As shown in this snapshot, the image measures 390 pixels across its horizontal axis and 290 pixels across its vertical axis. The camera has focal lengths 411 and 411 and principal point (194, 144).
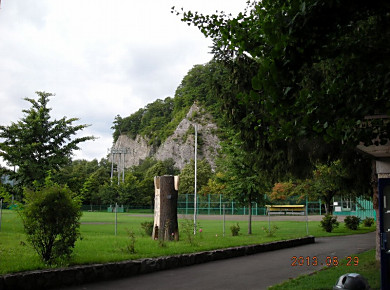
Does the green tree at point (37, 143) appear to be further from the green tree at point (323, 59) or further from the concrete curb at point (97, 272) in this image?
the green tree at point (323, 59)

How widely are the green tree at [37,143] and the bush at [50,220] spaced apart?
10372 mm

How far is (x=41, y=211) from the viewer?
9312 millimetres

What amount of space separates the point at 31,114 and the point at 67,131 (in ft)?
6.53

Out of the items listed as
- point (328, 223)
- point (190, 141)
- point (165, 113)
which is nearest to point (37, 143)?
point (328, 223)

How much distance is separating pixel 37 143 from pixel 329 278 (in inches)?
630

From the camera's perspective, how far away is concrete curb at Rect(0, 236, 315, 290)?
7784 mm

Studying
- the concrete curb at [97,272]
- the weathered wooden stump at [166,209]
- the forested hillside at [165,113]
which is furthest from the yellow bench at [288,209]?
the forested hillside at [165,113]

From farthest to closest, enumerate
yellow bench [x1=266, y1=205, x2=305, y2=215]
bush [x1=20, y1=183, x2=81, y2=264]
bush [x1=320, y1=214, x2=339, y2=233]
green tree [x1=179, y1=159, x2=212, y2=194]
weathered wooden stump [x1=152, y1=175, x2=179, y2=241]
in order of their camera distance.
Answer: green tree [x1=179, y1=159, x2=212, y2=194]
yellow bench [x1=266, y1=205, x2=305, y2=215]
bush [x1=320, y1=214, x2=339, y2=233]
weathered wooden stump [x1=152, y1=175, x2=179, y2=241]
bush [x1=20, y1=183, x2=81, y2=264]

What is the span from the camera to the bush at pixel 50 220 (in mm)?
9383

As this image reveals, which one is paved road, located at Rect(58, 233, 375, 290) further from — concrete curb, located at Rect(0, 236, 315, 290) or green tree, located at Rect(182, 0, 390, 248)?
green tree, located at Rect(182, 0, 390, 248)

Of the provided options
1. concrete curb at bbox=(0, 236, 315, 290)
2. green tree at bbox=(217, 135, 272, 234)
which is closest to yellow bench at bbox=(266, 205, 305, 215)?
green tree at bbox=(217, 135, 272, 234)

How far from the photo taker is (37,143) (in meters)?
20.4

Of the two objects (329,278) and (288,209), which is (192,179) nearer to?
(288,209)

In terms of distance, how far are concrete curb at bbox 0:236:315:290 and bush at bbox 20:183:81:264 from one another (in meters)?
0.96
